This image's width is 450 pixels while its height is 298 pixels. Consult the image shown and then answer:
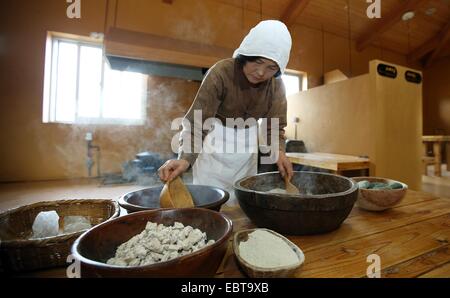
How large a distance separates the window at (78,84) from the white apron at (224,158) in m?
2.79

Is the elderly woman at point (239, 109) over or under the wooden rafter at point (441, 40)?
under

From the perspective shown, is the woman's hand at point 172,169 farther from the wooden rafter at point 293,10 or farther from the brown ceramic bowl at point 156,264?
the wooden rafter at point 293,10

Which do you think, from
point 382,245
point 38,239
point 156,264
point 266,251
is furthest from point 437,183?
point 38,239

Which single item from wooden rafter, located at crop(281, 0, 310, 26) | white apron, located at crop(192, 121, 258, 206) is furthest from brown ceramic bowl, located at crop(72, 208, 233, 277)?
wooden rafter, located at crop(281, 0, 310, 26)

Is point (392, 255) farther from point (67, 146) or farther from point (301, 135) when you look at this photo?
point (67, 146)

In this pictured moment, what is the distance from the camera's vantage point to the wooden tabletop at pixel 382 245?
511 millimetres

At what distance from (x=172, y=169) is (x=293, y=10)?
13.7ft

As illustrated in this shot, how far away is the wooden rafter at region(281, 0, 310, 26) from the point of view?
379cm

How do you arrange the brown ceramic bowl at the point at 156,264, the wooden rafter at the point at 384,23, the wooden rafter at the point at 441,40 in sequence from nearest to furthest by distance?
the brown ceramic bowl at the point at 156,264, the wooden rafter at the point at 384,23, the wooden rafter at the point at 441,40

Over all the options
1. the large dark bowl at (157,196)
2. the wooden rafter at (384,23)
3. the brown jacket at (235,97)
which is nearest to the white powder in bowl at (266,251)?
the large dark bowl at (157,196)

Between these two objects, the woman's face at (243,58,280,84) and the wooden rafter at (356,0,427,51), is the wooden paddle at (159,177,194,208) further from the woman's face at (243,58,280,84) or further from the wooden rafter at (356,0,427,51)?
the wooden rafter at (356,0,427,51)

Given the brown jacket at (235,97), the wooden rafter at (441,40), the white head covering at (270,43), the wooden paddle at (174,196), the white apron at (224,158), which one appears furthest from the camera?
the wooden rafter at (441,40)

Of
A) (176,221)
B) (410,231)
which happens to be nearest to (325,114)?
(410,231)

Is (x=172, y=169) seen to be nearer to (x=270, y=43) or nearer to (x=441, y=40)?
(x=270, y=43)
